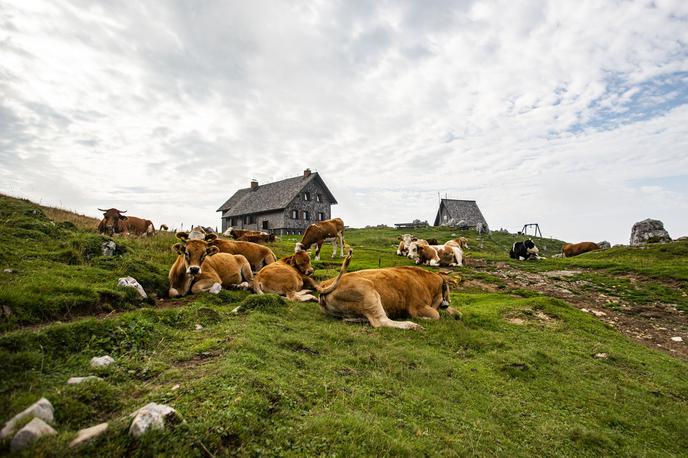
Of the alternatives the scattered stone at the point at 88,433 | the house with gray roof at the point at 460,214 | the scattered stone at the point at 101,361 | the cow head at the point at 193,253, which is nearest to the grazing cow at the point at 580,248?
the house with gray roof at the point at 460,214

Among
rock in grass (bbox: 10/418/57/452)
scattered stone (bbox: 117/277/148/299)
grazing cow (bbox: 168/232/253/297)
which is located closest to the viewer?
rock in grass (bbox: 10/418/57/452)

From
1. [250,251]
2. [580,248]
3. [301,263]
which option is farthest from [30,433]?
[580,248]

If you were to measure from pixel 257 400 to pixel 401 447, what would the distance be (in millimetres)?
1312

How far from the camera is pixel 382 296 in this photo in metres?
7.87

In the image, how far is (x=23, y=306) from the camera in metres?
5.32

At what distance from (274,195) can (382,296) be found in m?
45.3

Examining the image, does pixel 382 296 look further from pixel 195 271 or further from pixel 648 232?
pixel 648 232

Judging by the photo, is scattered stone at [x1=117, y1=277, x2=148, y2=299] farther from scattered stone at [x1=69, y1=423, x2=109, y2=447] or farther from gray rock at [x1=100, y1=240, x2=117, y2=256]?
scattered stone at [x1=69, y1=423, x2=109, y2=447]

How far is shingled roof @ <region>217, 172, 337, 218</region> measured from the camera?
159ft

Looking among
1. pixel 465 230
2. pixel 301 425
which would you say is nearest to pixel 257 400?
pixel 301 425

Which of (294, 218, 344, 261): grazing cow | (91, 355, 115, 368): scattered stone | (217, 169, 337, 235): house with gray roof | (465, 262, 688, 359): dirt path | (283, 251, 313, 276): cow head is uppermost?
(217, 169, 337, 235): house with gray roof

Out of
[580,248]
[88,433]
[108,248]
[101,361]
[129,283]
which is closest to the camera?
[88,433]

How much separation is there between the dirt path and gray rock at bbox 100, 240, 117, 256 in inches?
506

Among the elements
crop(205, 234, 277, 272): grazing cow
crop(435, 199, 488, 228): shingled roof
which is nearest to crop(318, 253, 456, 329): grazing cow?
crop(205, 234, 277, 272): grazing cow
